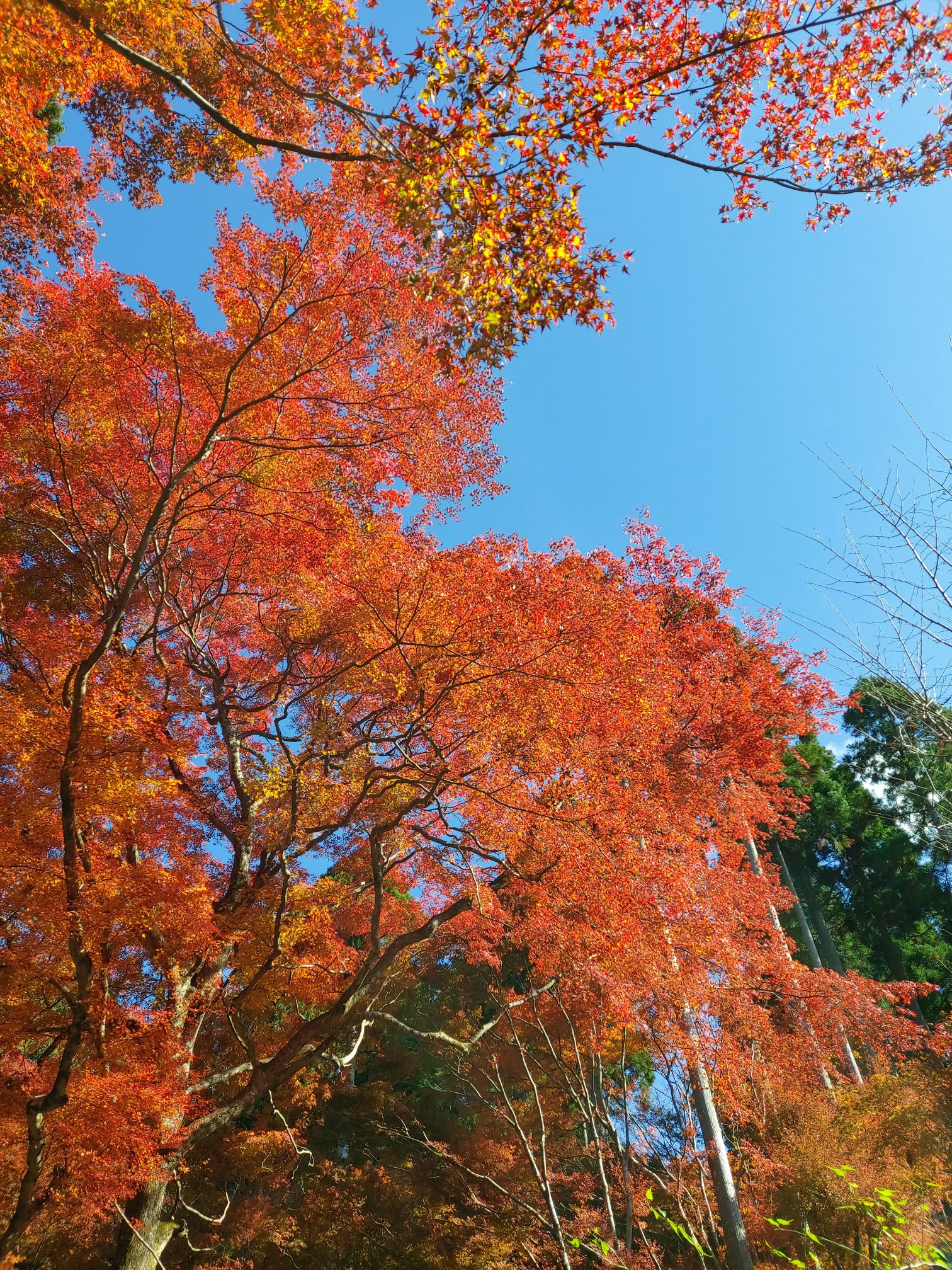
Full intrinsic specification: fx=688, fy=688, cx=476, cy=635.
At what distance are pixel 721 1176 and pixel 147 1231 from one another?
653cm

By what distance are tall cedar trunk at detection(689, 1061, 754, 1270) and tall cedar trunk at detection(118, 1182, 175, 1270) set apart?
20.1 feet

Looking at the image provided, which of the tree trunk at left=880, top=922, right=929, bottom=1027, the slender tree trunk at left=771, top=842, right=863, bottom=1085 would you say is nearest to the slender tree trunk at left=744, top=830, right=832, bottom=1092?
the slender tree trunk at left=771, top=842, right=863, bottom=1085

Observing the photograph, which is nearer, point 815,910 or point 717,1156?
point 717,1156

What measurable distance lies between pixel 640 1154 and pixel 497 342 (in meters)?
11.3

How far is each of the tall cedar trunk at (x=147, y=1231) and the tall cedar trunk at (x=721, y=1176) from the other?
614 centimetres

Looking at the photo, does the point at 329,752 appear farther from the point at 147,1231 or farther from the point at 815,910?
the point at 815,910

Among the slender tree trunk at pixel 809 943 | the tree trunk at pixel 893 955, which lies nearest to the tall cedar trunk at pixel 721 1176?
the slender tree trunk at pixel 809 943

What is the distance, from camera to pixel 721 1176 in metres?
8.44

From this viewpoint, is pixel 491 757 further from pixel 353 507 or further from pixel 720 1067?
pixel 720 1067

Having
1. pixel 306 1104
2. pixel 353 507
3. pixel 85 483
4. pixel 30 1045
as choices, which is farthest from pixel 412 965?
pixel 85 483

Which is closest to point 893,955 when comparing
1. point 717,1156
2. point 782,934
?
point 782,934

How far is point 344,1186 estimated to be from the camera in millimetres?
13219

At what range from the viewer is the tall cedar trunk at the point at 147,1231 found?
6758mm

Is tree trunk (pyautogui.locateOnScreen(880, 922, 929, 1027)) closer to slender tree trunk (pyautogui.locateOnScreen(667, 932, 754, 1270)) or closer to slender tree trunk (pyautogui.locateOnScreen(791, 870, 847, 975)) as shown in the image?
slender tree trunk (pyautogui.locateOnScreen(791, 870, 847, 975))
